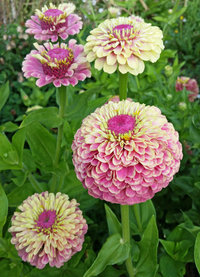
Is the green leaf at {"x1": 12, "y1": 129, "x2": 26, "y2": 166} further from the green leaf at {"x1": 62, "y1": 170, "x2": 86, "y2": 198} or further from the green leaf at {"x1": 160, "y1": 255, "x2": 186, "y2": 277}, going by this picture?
the green leaf at {"x1": 160, "y1": 255, "x2": 186, "y2": 277}

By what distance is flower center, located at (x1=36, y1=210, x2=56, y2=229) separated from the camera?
2.46ft

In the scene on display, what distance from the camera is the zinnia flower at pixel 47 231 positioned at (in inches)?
28.5

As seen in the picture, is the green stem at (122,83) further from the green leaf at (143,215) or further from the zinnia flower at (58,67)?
the green leaf at (143,215)

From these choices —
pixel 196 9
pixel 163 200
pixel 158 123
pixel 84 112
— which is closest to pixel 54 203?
pixel 84 112

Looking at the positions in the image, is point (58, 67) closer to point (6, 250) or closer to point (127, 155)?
point (127, 155)

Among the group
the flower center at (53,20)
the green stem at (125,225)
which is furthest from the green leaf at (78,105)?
the green stem at (125,225)

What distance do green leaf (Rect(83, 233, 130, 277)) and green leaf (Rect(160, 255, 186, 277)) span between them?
216mm

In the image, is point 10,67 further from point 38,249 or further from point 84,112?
point 38,249

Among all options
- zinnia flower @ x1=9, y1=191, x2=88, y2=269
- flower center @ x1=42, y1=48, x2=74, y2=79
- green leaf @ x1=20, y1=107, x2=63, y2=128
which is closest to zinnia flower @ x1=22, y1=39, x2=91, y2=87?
flower center @ x1=42, y1=48, x2=74, y2=79

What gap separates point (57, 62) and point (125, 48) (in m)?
0.20

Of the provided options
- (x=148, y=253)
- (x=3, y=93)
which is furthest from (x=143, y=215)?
(x=3, y=93)

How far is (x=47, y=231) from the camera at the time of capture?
74cm

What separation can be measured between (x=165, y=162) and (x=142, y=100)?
2.49ft

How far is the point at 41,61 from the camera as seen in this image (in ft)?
2.49
